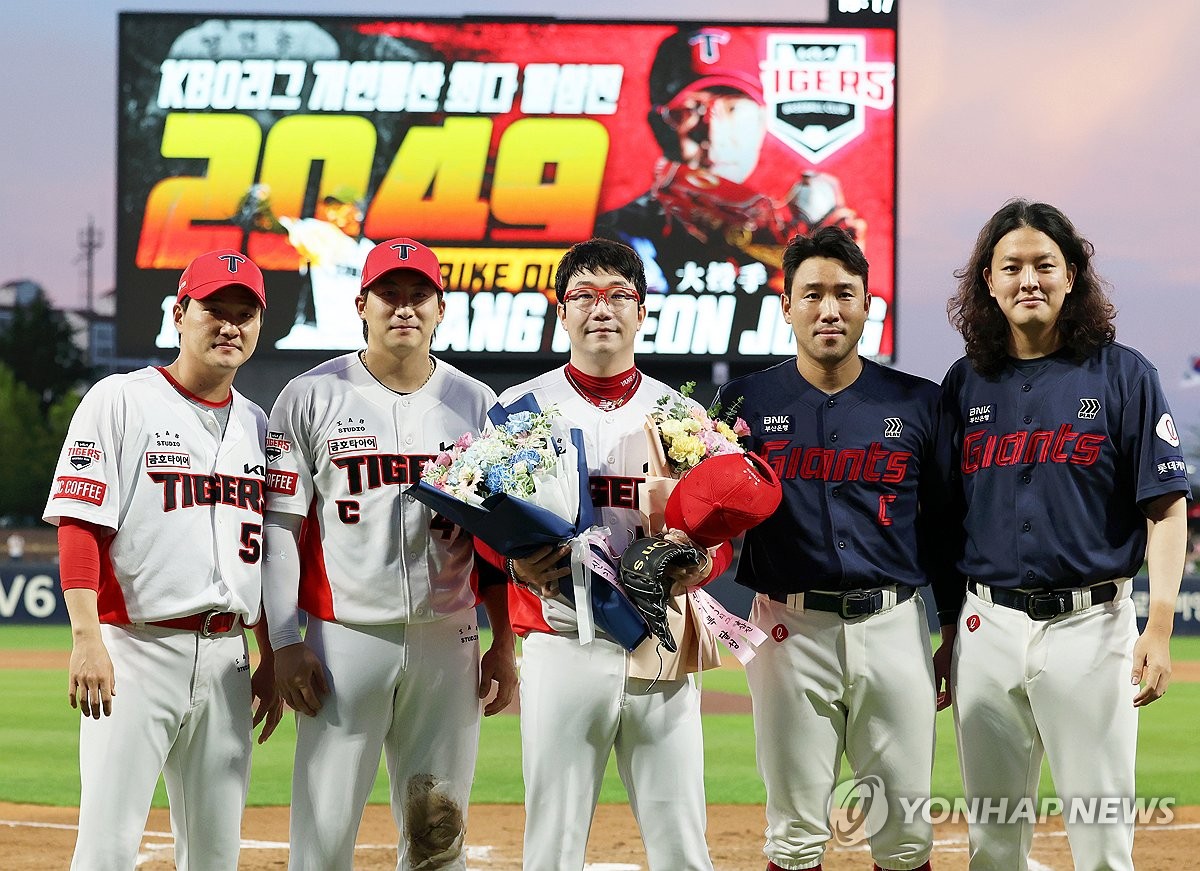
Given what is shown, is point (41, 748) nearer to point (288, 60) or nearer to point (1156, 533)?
point (1156, 533)

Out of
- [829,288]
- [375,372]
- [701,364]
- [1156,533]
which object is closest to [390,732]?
→ [375,372]

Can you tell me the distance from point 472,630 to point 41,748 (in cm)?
623

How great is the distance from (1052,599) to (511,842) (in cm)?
320

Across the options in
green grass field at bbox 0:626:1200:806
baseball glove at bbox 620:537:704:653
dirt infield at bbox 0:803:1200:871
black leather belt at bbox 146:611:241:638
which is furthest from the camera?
green grass field at bbox 0:626:1200:806

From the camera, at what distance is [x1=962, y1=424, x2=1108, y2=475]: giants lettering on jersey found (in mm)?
3439

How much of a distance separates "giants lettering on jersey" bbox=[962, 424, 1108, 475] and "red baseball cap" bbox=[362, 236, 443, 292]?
158cm

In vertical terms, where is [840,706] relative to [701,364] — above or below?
below

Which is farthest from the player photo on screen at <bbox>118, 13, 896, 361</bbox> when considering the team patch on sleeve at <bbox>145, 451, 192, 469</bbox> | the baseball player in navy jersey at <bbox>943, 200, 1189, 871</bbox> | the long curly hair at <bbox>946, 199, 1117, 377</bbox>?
the team patch on sleeve at <bbox>145, 451, 192, 469</bbox>

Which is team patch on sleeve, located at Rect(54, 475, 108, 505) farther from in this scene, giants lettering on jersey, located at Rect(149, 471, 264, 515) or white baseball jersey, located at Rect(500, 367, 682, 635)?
white baseball jersey, located at Rect(500, 367, 682, 635)

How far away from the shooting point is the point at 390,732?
3498mm

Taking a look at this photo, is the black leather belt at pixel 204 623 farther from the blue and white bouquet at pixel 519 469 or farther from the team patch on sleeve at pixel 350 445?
the blue and white bouquet at pixel 519 469

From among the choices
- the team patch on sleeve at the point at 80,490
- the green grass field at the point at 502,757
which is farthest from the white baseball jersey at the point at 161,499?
the green grass field at the point at 502,757

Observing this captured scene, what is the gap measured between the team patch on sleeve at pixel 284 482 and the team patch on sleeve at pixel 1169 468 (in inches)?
90.4

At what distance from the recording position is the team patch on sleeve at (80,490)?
3.25 m
